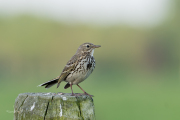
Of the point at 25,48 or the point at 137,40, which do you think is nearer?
the point at 25,48

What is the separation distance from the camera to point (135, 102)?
20.0m

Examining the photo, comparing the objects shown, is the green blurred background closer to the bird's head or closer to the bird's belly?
the bird's head

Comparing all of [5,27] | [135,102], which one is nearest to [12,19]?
[5,27]

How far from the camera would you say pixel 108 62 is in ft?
101

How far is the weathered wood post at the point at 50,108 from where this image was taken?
14.9ft

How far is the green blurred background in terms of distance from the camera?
61.9 feet

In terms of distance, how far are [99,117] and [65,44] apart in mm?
Result: 19511

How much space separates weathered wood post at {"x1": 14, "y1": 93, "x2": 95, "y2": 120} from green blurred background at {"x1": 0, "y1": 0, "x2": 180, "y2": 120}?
31.3ft

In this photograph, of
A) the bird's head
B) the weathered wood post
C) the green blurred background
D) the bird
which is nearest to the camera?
the weathered wood post

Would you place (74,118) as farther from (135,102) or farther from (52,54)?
(52,54)

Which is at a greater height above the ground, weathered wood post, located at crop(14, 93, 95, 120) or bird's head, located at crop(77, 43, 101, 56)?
Answer: bird's head, located at crop(77, 43, 101, 56)

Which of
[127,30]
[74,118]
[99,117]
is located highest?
[127,30]

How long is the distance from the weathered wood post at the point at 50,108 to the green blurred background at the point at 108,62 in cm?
955

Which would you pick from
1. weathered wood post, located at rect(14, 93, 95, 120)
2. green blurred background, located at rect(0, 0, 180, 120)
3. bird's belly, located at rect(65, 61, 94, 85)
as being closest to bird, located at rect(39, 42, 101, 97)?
bird's belly, located at rect(65, 61, 94, 85)
